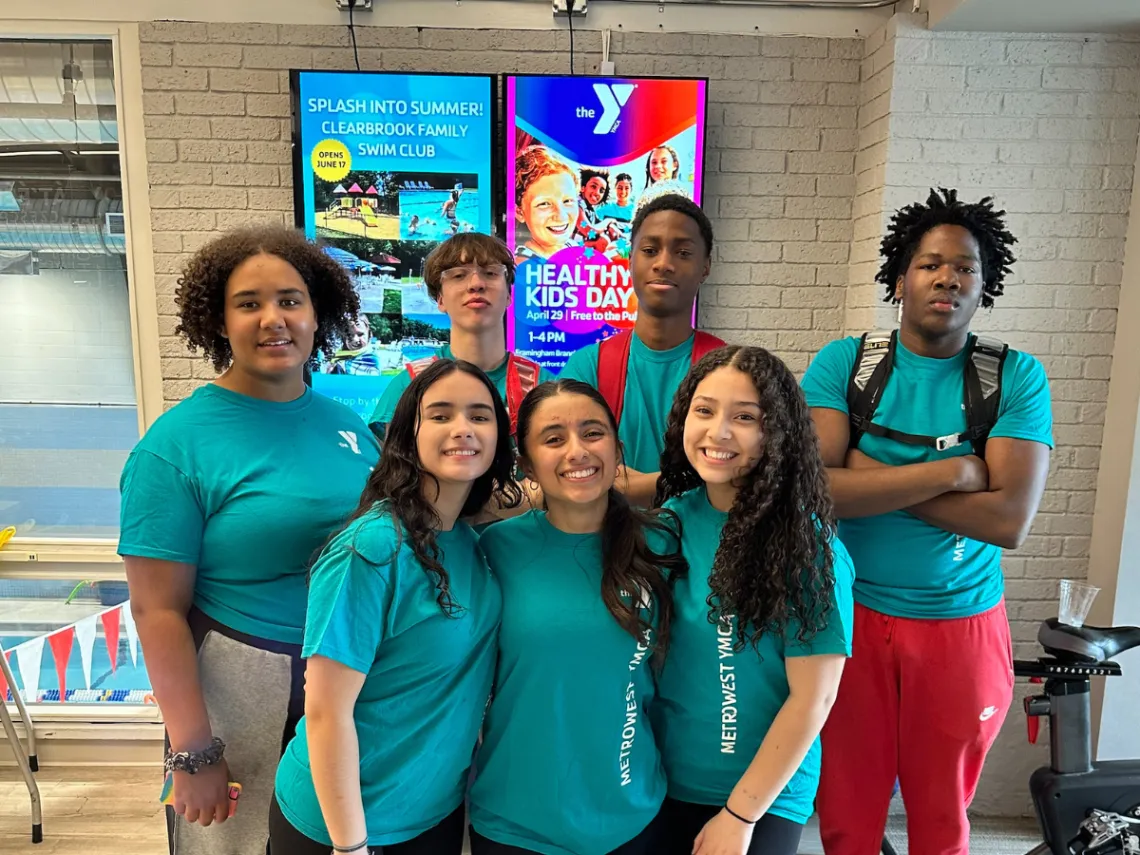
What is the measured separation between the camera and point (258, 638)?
1.33 m

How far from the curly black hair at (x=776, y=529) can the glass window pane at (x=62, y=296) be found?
253 centimetres

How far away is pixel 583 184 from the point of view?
2539mm

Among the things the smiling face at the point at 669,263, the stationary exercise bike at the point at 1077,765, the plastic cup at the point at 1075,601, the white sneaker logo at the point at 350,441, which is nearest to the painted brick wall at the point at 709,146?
the smiling face at the point at 669,263

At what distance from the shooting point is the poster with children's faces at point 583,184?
2473 mm

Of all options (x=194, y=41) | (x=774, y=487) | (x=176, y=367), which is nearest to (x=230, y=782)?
(x=774, y=487)

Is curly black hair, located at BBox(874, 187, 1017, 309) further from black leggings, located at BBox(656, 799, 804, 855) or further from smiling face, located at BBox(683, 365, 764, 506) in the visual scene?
black leggings, located at BBox(656, 799, 804, 855)

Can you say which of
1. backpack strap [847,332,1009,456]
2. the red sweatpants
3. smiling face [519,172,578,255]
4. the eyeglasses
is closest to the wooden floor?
the red sweatpants

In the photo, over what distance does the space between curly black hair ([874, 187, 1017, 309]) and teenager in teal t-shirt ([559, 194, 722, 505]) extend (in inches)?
17.9

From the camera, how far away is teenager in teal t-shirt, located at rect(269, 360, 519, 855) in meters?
1.06

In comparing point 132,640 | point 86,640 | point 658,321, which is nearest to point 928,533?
point 658,321

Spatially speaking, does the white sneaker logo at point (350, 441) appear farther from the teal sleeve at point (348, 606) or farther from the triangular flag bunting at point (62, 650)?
the triangular flag bunting at point (62, 650)

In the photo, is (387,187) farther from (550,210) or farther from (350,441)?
(350,441)

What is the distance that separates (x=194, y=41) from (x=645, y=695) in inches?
104

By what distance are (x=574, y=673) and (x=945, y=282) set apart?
1.16 metres
